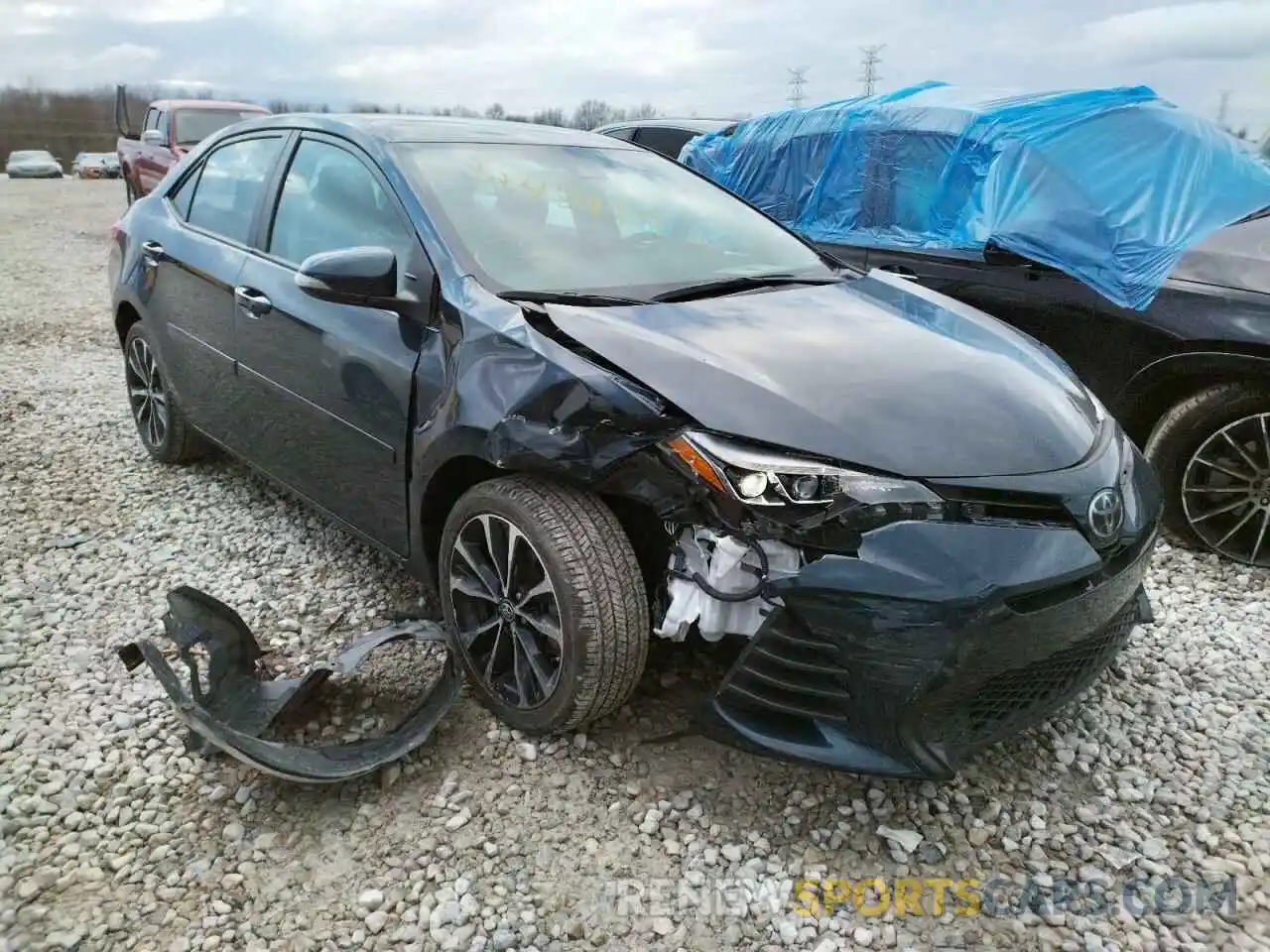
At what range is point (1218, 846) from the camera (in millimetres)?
2205

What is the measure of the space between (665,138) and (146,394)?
4.51 metres

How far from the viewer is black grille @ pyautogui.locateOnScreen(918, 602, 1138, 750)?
201 cm

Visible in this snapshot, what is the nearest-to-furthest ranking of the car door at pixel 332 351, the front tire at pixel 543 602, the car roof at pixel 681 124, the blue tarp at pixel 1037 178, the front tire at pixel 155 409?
the front tire at pixel 543 602, the car door at pixel 332 351, the blue tarp at pixel 1037 178, the front tire at pixel 155 409, the car roof at pixel 681 124

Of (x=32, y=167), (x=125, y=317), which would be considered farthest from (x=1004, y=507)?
(x=32, y=167)

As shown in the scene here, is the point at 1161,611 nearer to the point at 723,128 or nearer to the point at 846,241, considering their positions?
the point at 846,241

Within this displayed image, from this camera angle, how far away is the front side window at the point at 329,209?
9.26 feet

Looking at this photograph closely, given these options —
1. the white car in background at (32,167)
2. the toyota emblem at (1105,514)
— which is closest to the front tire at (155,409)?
the toyota emblem at (1105,514)

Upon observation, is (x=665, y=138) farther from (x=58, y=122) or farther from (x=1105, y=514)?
(x=58, y=122)

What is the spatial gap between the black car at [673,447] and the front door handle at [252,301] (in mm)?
19

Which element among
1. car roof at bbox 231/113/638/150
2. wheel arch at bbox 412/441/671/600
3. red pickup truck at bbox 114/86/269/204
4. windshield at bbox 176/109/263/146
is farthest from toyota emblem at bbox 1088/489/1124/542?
windshield at bbox 176/109/263/146

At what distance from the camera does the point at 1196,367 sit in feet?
11.6

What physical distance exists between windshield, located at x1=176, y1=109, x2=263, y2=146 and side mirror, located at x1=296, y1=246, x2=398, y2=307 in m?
10.7

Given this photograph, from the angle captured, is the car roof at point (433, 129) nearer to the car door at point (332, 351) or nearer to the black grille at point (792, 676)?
the car door at point (332, 351)

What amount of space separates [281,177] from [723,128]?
420cm
